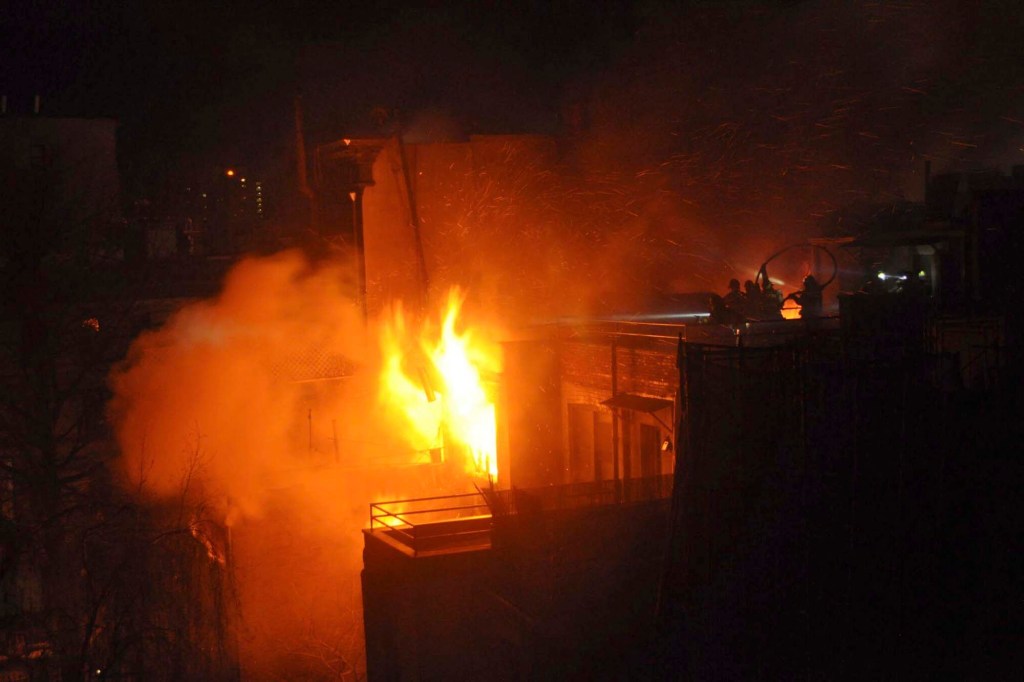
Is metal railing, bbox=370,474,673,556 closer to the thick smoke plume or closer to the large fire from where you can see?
the thick smoke plume

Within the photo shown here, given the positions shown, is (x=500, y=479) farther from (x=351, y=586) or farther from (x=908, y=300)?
(x=908, y=300)

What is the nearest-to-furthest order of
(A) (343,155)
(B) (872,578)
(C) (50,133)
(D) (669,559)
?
(B) (872,578)
(D) (669,559)
(A) (343,155)
(C) (50,133)

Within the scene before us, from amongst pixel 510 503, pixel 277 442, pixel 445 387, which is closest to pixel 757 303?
pixel 510 503

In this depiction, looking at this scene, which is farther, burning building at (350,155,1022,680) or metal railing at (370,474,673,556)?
metal railing at (370,474,673,556)

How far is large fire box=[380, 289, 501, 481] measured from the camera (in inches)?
744

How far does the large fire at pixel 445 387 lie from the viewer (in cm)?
1889

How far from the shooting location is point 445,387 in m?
20.7

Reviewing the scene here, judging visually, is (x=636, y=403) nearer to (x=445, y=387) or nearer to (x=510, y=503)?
(x=510, y=503)

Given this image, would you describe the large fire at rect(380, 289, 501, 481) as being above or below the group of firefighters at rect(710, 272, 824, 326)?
below

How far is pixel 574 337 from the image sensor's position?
54.2ft

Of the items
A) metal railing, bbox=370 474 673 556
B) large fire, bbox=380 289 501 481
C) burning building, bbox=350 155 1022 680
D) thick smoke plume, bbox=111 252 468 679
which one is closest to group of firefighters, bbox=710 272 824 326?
burning building, bbox=350 155 1022 680

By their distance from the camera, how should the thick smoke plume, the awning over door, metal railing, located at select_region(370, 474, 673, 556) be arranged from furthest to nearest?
1. the thick smoke plume
2. the awning over door
3. metal railing, located at select_region(370, 474, 673, 556)

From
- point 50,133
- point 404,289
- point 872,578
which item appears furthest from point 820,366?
point 50,133

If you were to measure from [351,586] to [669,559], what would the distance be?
904 cm
